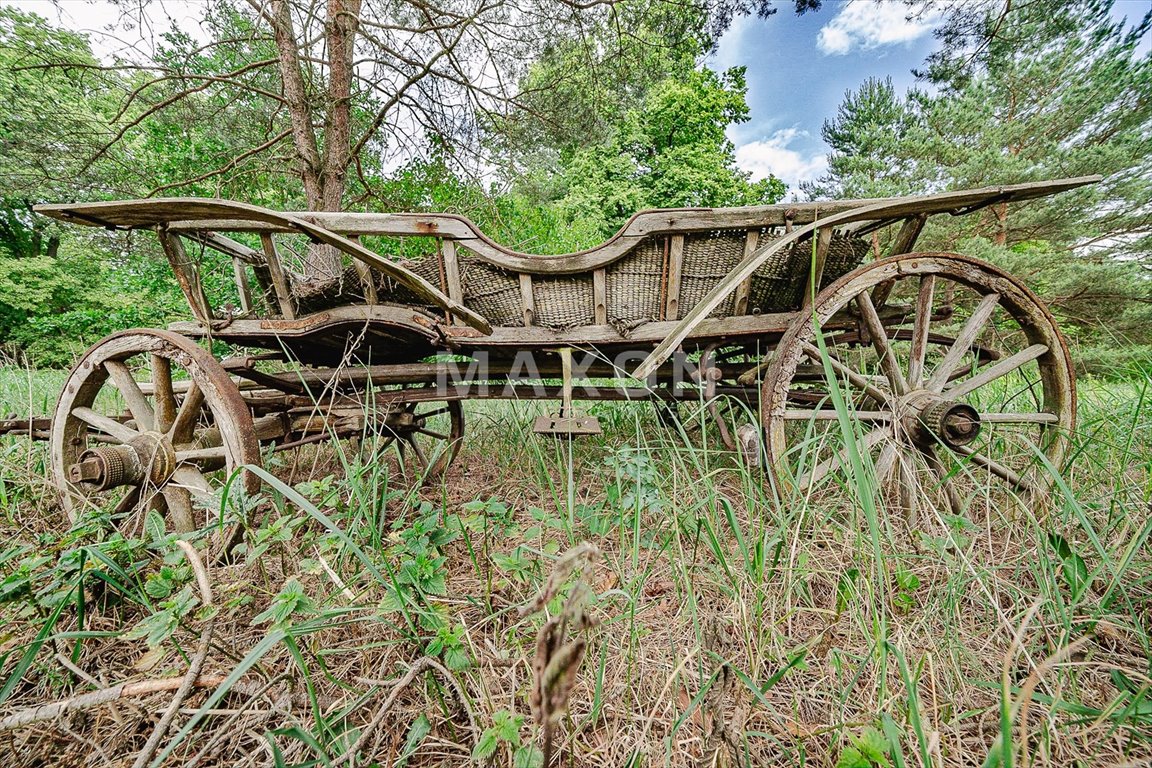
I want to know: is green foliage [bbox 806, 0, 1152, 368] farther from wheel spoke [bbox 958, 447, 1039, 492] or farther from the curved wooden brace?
the curved wooden brace

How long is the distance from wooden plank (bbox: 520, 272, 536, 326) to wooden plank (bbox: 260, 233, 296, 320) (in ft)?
3.40

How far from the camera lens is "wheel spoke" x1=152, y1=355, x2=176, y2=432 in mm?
1758

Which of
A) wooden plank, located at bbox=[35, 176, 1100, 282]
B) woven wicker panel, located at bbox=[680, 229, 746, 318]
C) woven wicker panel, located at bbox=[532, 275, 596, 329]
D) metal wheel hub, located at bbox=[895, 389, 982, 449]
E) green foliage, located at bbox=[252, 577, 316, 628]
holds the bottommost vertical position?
green foliage, located at bbox=[252, 577, 316, 628]

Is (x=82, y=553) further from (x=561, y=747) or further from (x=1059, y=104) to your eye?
(x=1059, y=104)

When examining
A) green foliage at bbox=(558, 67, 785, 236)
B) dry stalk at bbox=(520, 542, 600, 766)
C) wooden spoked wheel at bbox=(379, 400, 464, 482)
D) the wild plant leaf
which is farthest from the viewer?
green foliage at bbox=(558, 67, 785, 236)

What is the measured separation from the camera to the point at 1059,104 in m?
8.95

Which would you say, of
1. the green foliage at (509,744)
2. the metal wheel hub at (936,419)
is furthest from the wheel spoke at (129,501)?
the metal wheel hub at (936,419)

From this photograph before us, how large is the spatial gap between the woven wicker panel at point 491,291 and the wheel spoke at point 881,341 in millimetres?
1469

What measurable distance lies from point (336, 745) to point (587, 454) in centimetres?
203

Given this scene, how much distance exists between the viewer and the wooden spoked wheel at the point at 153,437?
160cm

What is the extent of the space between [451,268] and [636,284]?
821 millimetres

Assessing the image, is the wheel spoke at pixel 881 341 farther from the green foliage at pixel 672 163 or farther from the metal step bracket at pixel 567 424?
the green foliage at pixel 672 163

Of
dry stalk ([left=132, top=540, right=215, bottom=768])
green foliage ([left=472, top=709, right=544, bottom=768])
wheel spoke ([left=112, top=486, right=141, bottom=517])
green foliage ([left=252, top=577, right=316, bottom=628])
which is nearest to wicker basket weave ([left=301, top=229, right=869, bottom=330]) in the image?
wheel spoke ([left=112, top=486, right=141, bottom=517])

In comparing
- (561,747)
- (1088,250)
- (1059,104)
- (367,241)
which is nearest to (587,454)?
(561,747)
